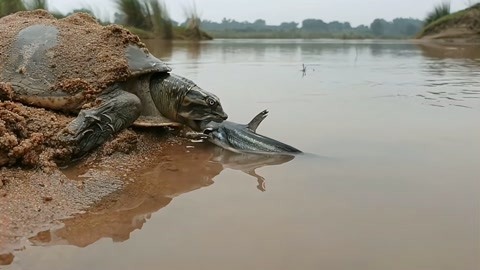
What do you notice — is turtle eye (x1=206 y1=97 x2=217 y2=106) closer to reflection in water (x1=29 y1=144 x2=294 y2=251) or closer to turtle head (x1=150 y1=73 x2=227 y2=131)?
turtle head (x1=150 y1=73 x2=227 y2=131)

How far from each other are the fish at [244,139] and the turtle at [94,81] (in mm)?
97

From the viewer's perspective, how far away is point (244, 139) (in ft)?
11.2

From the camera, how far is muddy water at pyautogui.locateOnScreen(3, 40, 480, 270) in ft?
5.98

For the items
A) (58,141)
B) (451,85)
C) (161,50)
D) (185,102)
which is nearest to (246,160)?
(185,102)

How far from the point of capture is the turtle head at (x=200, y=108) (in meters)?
3.59

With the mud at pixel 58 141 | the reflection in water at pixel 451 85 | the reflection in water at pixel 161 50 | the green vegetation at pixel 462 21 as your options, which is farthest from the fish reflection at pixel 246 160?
the green vegetation at pixel 462 21

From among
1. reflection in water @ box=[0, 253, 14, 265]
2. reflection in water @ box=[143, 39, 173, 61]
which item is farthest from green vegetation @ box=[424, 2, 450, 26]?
reflection in water @ box=[0, 253, 14, 265]

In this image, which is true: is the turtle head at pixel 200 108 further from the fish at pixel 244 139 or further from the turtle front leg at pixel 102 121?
the turtle front leg at pixel 102 121

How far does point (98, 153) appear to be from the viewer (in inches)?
121

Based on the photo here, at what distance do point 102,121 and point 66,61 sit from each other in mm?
579

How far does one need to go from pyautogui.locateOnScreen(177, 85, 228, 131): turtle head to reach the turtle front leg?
0.34 meters

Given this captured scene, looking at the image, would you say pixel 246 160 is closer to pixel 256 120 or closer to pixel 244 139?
pixel 244 139

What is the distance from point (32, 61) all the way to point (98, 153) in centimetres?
88

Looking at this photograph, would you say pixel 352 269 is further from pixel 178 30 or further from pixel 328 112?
pixel 178 30
